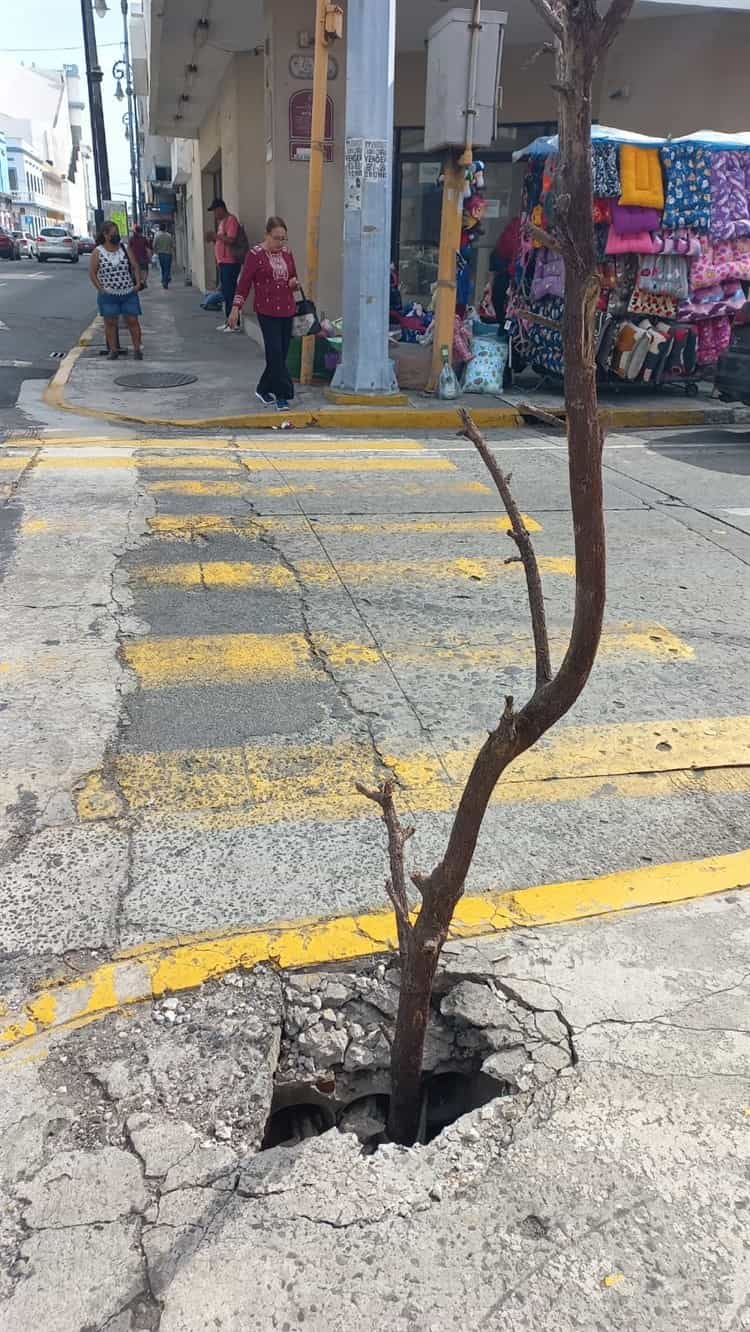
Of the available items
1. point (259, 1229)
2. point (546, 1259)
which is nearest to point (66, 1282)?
point (259, 1229)

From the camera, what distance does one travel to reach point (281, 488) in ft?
25.0

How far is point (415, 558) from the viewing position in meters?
6.13

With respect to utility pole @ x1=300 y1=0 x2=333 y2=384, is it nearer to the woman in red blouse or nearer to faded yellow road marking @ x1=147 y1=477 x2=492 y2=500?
the woman in red blouse

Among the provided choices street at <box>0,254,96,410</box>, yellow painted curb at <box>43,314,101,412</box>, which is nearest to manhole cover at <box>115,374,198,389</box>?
yellow painted curb at <box>43,314,101,412</box>

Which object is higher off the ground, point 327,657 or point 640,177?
point 640,177

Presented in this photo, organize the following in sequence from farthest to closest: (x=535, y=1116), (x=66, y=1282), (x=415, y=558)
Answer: (x=415, y=558)
(x=535, y=1116)
(x=66, y=1282)

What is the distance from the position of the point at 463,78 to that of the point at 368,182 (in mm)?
1317

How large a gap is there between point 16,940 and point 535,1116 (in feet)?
5.09

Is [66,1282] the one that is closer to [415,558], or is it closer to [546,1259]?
[546,1259]

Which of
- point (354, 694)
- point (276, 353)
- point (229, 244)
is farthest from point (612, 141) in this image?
point (354, 694)

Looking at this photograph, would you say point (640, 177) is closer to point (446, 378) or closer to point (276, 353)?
point (446, 378)

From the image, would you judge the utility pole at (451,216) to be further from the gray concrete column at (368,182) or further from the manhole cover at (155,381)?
the manhole cover at (155,381)

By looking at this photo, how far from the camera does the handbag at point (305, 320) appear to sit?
10.9m

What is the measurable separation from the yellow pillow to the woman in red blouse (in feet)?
11.7
